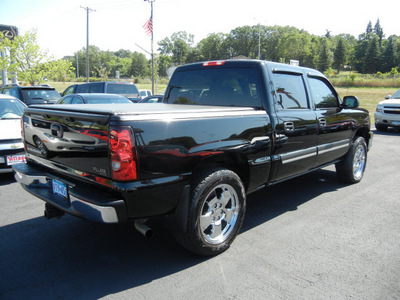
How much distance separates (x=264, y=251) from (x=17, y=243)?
257 centimetres

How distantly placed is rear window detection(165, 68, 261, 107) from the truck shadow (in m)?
1.54

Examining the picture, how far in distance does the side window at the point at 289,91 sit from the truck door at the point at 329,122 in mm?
262

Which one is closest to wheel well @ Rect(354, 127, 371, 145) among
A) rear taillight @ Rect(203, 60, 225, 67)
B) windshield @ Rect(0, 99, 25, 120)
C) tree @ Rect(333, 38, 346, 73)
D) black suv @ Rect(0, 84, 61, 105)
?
rear taillight @ Rect(203, 60, 225, 67)

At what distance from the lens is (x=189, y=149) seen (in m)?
2.79

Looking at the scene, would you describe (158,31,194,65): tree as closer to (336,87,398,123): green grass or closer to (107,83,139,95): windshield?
(336,87,398,123): green grass

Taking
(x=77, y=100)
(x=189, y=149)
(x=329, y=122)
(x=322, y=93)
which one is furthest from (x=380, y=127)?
(x=189, y=149)

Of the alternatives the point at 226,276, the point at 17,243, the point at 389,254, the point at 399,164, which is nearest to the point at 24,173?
the point at 17,243

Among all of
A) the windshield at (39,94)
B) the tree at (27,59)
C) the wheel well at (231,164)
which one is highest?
the tree at (27,59)

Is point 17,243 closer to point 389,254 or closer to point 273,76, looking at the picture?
point 273,76

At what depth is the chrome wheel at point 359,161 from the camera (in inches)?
221

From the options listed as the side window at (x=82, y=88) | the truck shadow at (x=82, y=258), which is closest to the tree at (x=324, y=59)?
the side window at (x=82, y=88)

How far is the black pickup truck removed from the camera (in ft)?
8.18

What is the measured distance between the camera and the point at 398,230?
3.80 metres

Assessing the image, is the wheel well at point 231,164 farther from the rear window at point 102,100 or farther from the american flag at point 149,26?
the american flag at point 149,26
